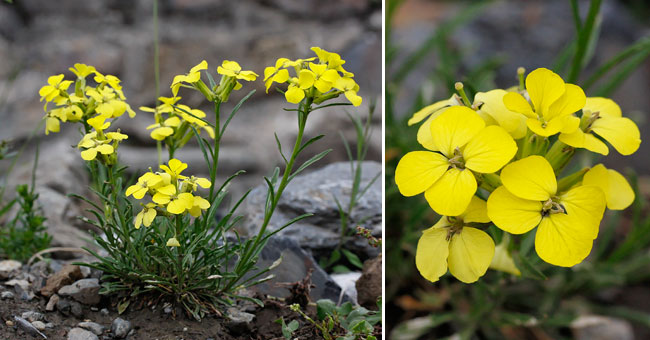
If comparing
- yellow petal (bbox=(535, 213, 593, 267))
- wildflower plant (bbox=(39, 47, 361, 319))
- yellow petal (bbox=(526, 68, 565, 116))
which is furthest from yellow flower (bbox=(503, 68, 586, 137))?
wildflower plant (bbox=(39, 47, 361, 319))

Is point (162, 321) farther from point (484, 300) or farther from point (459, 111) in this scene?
point (484, 300)

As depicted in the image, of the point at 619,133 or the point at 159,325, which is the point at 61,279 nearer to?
the point at 159,325

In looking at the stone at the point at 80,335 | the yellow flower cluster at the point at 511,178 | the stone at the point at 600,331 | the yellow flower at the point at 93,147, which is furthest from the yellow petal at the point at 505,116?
the stone at the point at 600,331

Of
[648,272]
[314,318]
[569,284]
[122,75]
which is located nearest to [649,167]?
[648,272]

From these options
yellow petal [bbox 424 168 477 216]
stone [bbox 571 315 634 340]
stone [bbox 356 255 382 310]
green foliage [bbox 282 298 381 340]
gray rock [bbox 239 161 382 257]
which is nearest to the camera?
yellow petal [bbox 424 168 477 216]

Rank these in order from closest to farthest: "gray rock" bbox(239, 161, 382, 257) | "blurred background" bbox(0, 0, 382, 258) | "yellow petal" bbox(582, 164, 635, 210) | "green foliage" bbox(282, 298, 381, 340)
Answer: "yellow petal" bbox(582, 164, 635, 210) < "green foliage" bbox(282, 298, 381, 340) < "gray rock" bbox(239, 161, 382, 257) < "blurred background" bbox(0, 0, 382, 258)

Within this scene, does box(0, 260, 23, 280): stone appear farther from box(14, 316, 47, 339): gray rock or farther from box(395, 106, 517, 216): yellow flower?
box(395, 106, 517, 216): yellow flower
